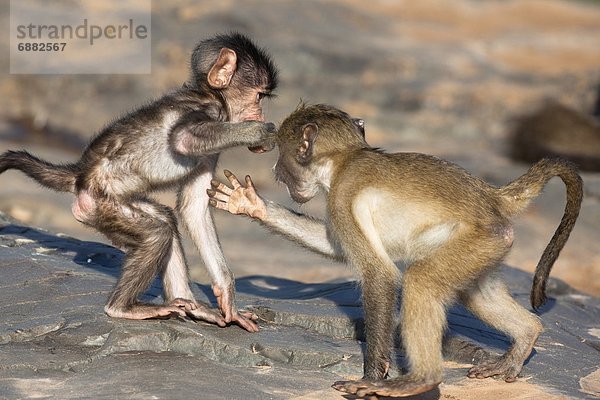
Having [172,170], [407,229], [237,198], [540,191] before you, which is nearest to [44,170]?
[172,170]

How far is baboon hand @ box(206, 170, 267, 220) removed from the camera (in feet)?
21.4

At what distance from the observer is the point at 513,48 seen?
82.2 ft

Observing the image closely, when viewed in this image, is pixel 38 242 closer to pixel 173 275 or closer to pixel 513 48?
pixel 173 275

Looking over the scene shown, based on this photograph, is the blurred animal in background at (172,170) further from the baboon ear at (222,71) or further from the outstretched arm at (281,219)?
the outstretched arm at (281,219)

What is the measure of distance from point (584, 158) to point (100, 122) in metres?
8.02

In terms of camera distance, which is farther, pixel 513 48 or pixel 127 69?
pixel 513 48

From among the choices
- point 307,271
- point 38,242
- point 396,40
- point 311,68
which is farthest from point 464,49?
point 38,242

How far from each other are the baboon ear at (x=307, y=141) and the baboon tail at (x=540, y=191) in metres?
1.14

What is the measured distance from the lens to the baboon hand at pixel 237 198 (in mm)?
6520

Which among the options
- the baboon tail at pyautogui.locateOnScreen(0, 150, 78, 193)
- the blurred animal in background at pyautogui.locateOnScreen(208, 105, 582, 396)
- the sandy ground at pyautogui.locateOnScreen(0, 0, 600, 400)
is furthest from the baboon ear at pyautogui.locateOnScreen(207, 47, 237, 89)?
the sandy ground at pyautogui.locateOnScreen(0, 0, 600, 400)

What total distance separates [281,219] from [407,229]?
0.98m

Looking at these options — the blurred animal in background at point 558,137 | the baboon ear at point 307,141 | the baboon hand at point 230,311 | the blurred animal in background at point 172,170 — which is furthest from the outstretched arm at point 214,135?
the blurred animal in background at point 558,137

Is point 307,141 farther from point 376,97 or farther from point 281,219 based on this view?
point 376,97

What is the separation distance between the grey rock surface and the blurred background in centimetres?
405
